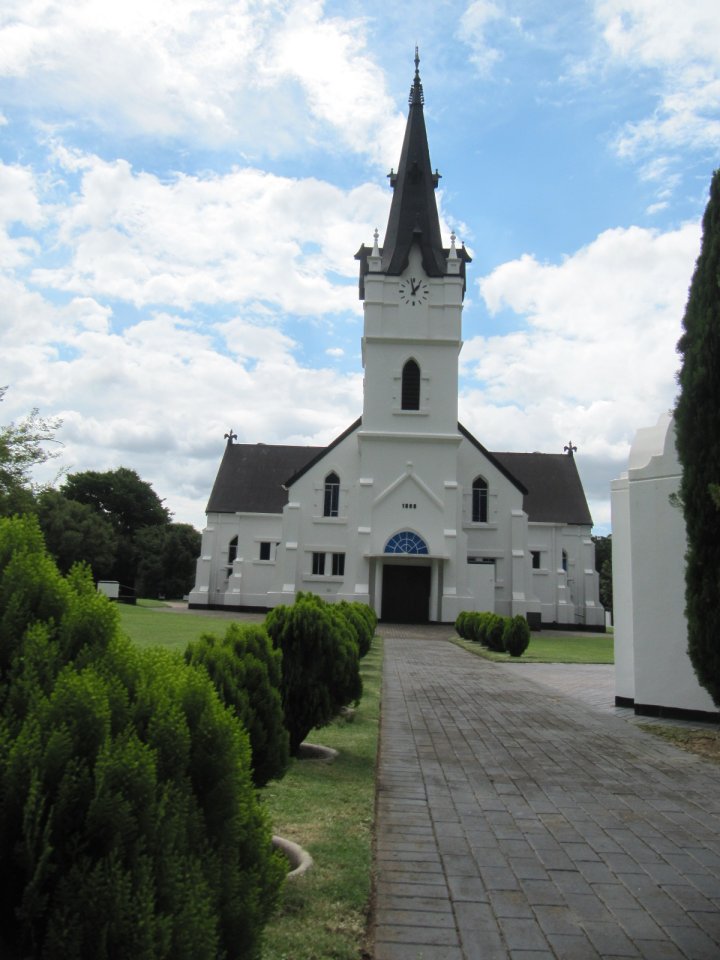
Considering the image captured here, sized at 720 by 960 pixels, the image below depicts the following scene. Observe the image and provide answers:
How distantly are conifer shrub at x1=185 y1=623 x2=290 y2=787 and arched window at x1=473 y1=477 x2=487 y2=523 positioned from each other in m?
37.7

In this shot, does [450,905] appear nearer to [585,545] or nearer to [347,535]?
[347,535]

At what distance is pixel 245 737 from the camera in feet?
10.1

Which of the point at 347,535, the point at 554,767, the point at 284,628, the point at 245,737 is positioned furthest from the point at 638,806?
the point at 347,535

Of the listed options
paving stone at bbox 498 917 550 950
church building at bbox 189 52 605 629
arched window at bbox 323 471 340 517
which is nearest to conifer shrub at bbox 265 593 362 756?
paving stone at bbox 498 917 550 950

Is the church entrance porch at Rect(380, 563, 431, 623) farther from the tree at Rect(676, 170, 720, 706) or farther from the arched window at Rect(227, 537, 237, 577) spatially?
the tree at Rect(676, 170, 720, 706)

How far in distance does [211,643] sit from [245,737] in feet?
9.23

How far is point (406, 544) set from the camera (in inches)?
1586

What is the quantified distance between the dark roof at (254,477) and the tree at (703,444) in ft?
131

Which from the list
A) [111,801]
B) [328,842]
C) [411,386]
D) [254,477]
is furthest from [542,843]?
[254,477]

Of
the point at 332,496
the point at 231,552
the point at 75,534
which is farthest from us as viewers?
the point at 75,534

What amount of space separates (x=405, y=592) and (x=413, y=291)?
1628 cm

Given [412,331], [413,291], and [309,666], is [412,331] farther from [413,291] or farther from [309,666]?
[309,666]

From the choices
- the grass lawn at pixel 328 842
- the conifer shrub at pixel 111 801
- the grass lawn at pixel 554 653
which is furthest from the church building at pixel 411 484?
the conifer shrub at pixel 111 801

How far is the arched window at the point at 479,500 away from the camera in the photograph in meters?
43.2
